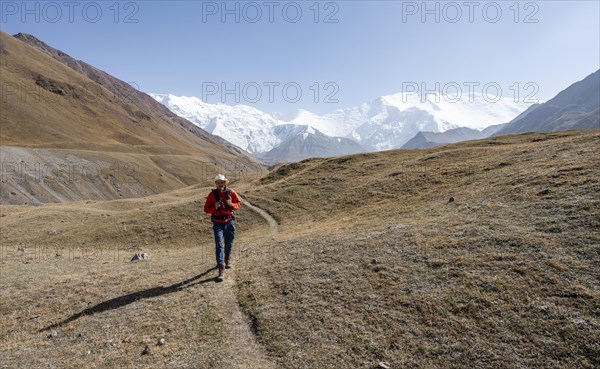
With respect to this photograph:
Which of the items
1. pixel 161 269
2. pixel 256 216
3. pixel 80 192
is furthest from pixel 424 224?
pixel 80 192

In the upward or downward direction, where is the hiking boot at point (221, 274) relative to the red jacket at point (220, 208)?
downward

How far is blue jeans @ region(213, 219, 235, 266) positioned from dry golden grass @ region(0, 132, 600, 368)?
1032mm

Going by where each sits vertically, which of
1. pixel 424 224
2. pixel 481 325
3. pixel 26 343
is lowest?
pixel 26 343

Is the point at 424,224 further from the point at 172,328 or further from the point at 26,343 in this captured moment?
the point at 26,343

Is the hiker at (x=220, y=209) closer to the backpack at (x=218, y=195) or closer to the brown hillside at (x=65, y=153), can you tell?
the backpack at (x=218, y=195)

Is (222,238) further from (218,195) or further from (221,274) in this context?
(218,195)

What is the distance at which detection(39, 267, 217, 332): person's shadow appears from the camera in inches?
517

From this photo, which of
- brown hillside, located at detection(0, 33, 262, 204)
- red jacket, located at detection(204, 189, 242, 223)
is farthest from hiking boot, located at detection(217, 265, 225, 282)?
brown hillside, located at detection(0, 33, 262, 204)

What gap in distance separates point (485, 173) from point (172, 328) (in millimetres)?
24685

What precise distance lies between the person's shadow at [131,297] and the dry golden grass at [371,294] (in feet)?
0.36

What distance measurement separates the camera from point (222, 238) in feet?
51.6

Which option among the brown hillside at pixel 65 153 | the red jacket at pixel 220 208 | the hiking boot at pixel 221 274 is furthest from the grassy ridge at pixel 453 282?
the brown hillside at pixel 65 153

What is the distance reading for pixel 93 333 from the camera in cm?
1166

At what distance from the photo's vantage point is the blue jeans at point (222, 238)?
50.3 feet
